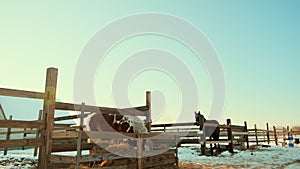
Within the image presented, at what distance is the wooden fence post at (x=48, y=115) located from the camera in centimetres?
459

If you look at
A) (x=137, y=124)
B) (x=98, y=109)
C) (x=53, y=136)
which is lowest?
(x=53, y=136)

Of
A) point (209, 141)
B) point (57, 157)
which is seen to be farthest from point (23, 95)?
point (209, 141)

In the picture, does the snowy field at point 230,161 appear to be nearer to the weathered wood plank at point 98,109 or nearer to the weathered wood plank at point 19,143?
the weathered wood plank at point 98,109

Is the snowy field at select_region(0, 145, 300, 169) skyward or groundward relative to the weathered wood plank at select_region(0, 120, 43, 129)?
groundward

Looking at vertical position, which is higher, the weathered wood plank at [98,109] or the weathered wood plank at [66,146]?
the weathered wood plank at [98,109]

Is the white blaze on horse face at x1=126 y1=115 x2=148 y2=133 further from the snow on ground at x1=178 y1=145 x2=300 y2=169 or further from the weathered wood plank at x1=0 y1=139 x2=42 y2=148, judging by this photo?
the weathered wood plank at x1=0 y1=139 x2=42 y2=148

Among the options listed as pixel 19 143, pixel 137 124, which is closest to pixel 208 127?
Answer: pixel 137 124

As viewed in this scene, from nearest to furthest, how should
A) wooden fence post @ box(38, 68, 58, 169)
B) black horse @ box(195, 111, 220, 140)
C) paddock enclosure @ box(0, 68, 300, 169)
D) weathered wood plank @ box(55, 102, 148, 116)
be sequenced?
1. paddock enclosure @ box(0, 68, 300, 169)
2. wooden fence post @ box(38, 68, 58, 169)
3. weathered wood plank @ box(55, 102, 148, 116)
4. black horse @ box(195, 111, 220, 140)

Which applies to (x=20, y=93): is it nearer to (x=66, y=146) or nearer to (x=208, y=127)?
(x=66, y=146)

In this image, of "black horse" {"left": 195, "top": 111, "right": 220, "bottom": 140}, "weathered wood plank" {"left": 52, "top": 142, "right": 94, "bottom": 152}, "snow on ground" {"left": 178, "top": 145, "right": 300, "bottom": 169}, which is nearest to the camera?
"weathered wood plank" {"left": 52, "top": 142, "right": 94, "bottom": 152}

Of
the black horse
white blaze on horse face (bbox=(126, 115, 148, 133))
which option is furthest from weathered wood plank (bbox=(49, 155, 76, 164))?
the black horse

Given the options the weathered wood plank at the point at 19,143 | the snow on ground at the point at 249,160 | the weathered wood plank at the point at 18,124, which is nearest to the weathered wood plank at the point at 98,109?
the weathered wood plank at the point at 18,124

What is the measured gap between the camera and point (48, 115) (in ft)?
15.6

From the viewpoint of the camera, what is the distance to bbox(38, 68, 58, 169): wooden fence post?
4.59m
